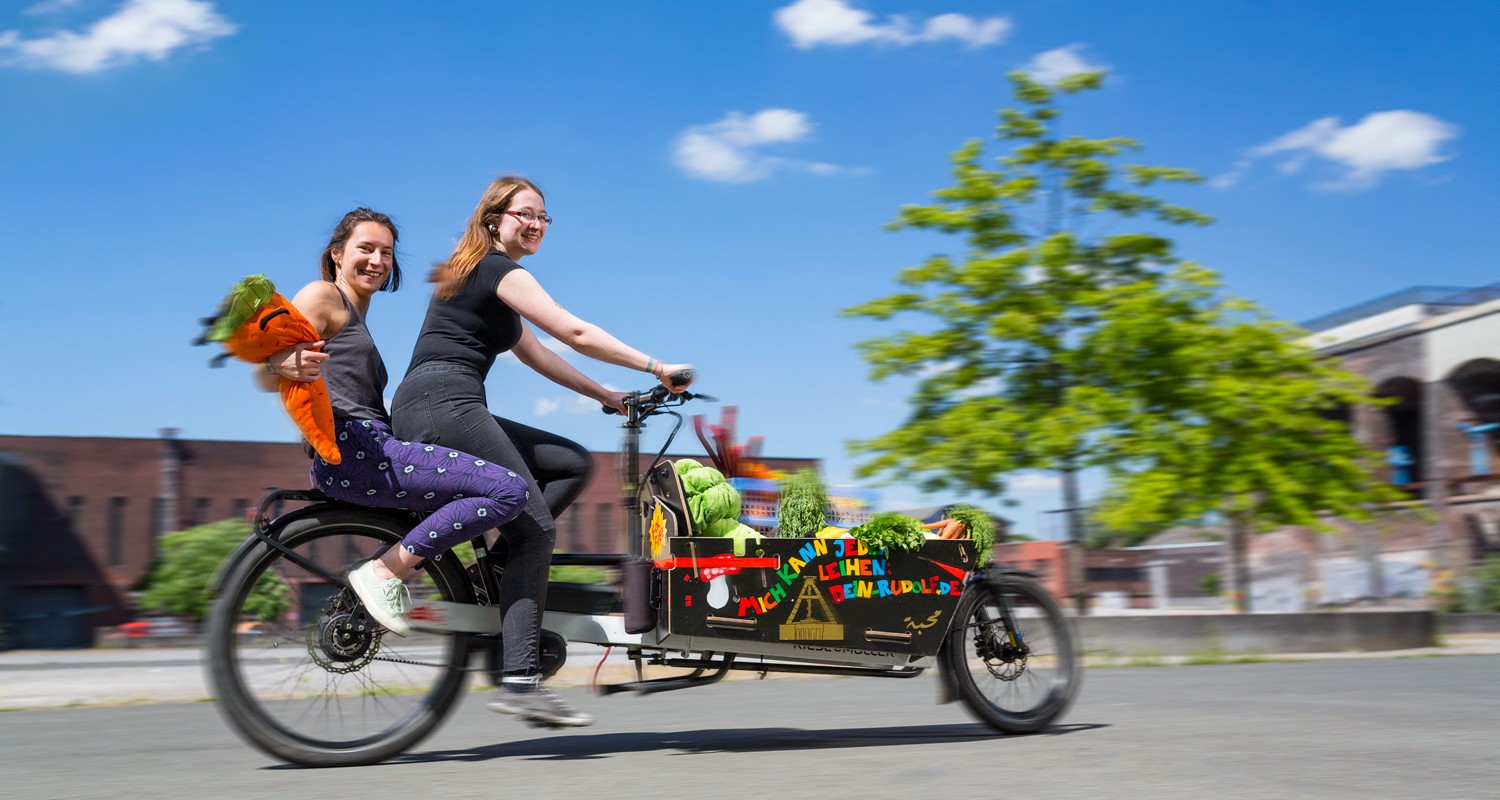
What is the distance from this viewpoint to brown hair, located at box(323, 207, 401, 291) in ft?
15.1

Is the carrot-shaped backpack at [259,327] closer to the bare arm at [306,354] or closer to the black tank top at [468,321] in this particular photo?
the bare arm at [306,354]

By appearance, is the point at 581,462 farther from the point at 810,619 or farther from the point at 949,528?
the point at 949,528

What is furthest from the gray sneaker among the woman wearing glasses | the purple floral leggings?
the purple floral leggings

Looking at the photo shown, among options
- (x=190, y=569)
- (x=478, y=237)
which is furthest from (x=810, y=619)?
(x=190, y=569)

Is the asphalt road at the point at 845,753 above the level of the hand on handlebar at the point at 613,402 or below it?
below

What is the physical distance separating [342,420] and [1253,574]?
34.3m

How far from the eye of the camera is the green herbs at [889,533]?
192 inches

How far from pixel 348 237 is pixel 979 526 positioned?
2.62 meters

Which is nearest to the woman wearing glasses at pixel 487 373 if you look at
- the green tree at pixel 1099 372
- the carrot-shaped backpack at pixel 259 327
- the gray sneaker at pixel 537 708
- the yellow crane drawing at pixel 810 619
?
the gray sneaker at pixel 537 708

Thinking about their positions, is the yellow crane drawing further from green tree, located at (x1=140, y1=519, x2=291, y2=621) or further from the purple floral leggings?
green tree, located at (x1=140, y1=519, x2=291, y2=621)

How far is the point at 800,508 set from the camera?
191 inches

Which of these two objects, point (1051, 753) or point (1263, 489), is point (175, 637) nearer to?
point (1263, 489)

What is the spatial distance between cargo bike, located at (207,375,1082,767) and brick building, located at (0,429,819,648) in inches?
1670

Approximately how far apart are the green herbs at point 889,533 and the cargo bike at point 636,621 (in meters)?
0.04
